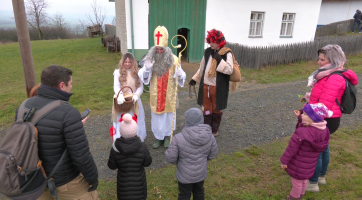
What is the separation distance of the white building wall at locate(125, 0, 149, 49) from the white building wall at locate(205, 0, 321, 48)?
289 centimetres

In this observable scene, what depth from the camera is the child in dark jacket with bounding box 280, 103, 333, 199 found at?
2.47 meters

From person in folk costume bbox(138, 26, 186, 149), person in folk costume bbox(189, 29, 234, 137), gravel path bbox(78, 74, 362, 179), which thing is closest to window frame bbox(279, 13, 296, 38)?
gravel path bbox(78, 74, 362, 179)

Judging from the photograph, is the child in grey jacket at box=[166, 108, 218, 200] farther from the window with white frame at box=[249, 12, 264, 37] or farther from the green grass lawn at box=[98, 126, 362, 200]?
the window with white frame at box=[249, 12, 264, 37]

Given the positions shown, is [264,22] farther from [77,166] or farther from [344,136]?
[77,166]

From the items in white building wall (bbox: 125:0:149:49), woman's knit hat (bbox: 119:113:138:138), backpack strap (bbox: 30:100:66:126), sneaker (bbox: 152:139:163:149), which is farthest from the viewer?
white building wall (bbox: 125:0:149:49)

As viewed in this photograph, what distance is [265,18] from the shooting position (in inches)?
470

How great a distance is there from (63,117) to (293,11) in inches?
534

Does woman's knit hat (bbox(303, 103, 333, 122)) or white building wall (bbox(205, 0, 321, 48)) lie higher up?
white building wall (bbox(205, 0, 321, 48))

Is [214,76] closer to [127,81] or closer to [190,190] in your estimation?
[127,81]

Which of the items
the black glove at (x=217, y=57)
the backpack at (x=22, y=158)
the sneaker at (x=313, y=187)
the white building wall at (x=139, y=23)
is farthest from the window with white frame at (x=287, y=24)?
the backpack at (x=22, y=158)

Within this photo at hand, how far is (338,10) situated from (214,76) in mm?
22233

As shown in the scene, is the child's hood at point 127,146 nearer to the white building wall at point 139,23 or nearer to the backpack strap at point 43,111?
the backpack strap at point 43,111

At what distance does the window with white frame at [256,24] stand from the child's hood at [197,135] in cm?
1087

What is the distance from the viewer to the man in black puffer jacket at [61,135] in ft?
6.10
